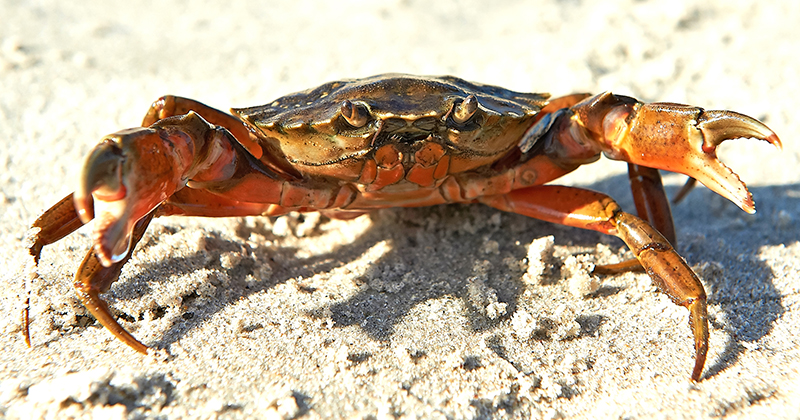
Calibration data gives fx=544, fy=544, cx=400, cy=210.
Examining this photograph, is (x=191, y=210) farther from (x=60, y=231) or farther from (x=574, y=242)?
(x=574, y=242)

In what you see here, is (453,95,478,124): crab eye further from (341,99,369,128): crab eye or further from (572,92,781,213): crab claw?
(572,92,781,213): crab claw

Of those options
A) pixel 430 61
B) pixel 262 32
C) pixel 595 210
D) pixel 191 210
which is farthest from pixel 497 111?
pixel 262 32

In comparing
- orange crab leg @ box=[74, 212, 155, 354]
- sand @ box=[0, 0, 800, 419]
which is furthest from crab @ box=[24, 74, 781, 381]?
sand @ box=[0, 0, 800, 419]

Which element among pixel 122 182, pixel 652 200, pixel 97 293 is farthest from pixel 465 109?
pixel 97 293

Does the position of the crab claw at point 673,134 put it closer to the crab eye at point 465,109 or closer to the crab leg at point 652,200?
the crab leg at point 652,200

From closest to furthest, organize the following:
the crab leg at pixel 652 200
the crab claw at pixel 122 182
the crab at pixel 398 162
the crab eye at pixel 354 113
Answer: the crab claw at pixel 122 182 → the crab at pixel 398 162 → the crab eye at pixel 354 113 → the crab leg at pixel 652 200

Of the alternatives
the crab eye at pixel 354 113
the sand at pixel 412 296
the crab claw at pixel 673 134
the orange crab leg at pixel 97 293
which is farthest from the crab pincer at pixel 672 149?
the orange crab leg at pixel 97 293

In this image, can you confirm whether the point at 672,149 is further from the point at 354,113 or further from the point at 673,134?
the point at 354,113
